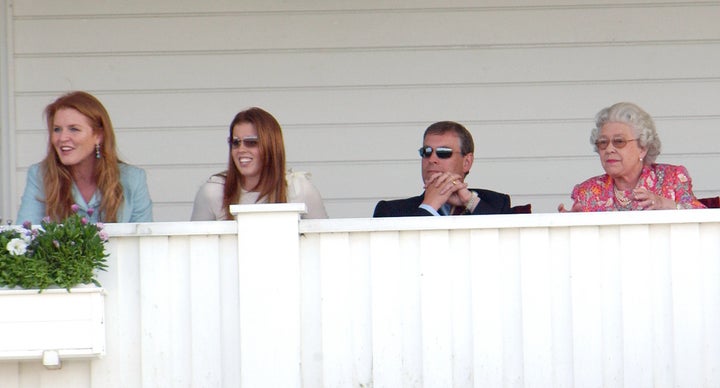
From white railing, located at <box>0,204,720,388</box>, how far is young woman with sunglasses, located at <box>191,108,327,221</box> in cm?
72

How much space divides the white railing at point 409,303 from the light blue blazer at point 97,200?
57 centimetres

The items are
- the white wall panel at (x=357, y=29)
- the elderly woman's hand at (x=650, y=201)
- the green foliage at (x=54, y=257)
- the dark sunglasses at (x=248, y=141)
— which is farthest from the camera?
the white wall panel at (x=357, y=29)

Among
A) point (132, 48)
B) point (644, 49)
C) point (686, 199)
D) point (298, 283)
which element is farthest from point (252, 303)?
point (644, 49)

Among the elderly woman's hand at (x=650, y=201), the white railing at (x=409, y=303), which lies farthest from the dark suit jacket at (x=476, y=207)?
the white railing at (x=409, y=303)

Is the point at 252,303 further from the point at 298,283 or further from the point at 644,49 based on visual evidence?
the point at 644,49

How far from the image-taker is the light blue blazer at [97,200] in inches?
191

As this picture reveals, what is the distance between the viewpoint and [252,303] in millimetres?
4391

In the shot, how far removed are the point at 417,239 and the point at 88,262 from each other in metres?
1.08

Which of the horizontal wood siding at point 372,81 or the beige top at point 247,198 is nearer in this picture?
the beige top at point 247,198

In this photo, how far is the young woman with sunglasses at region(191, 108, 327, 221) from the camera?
16.8 ft

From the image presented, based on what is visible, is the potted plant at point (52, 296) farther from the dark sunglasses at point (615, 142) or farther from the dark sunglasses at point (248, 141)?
the dark sunglasses at point (615, 142)

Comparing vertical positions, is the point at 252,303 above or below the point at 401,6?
below

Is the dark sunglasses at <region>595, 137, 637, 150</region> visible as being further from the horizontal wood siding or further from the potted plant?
A: the potted plant

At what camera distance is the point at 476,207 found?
521cm
